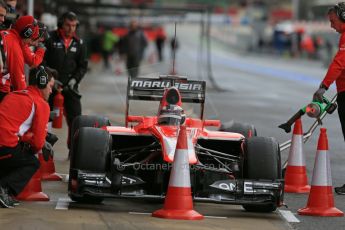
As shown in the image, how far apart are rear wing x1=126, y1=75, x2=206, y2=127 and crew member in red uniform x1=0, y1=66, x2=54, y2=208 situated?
219 centimetres

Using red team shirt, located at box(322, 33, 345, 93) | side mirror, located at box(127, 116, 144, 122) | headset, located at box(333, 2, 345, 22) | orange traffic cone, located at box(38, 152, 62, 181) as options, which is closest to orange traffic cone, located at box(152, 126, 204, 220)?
side mirror, located at box(127, 116, 144, 122)

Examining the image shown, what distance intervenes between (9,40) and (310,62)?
56.8 meters

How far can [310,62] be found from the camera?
67.2 m

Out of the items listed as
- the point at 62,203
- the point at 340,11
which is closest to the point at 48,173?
the point at 62,203

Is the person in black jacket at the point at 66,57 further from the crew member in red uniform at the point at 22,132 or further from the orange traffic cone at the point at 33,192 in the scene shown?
the crew member in red uniform at the point at 22,132

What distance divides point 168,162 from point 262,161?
2.93 feet

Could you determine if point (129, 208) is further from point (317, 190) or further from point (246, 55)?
point (246, 55)

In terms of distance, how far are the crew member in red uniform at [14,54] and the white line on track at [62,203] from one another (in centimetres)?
140

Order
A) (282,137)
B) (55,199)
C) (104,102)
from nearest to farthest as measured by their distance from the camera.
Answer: (55,199), (282,137), (104,102)

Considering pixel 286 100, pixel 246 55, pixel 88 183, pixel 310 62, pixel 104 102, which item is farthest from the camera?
pixel 246 55

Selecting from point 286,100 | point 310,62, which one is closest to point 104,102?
point 286,100

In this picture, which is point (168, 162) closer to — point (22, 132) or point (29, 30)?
point (22, 132)

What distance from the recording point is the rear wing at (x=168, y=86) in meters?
12.0

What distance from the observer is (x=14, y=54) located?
448 inches
